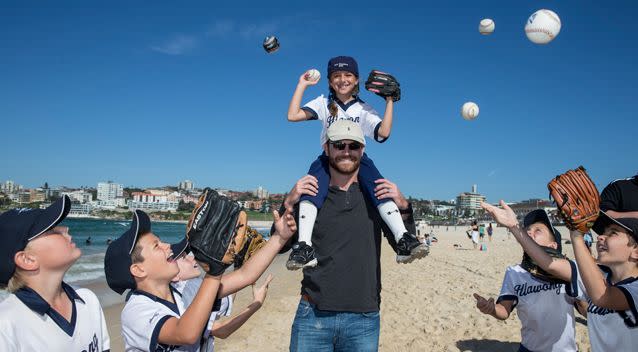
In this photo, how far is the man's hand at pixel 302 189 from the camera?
315cm

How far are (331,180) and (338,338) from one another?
3.70ft

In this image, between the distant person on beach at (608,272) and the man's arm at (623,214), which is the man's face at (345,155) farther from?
the man's arm at (623,214)

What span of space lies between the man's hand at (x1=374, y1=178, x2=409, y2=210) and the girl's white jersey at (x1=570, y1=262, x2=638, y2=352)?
151 centimetres

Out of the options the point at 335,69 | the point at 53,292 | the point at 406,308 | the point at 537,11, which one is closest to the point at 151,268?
the point at 53,292

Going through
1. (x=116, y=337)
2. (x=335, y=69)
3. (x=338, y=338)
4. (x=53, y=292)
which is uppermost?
(x=335, y=69)

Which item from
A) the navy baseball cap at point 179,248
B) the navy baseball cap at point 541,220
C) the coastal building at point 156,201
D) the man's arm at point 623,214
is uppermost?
the man's arm at point 623,214

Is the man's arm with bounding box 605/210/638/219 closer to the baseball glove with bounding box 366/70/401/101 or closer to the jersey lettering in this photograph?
the jersey lettering

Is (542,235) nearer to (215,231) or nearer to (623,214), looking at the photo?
(623,214)

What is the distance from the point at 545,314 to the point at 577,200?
5.95 feet

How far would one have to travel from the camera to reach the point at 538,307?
13.7 feet

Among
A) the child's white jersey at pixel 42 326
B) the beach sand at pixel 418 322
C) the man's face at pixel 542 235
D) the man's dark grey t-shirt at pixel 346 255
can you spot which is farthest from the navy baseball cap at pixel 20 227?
the beach sand at pixel 418 322

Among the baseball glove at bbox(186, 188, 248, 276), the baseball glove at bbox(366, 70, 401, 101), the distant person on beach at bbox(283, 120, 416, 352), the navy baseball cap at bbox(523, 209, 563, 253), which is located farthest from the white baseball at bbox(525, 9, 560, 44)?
the baseball glove at bbox(186, 188, 248, 276)

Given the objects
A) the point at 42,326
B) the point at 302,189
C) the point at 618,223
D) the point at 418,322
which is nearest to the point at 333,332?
the point at 302,189

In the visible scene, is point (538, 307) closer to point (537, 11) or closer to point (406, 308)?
point (537, 11)
